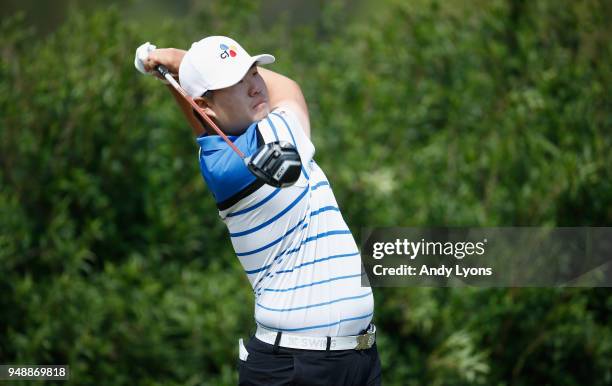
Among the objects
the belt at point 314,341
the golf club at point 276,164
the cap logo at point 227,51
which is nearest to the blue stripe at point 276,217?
the golf club at point 276,164

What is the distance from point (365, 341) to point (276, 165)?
2.89ft

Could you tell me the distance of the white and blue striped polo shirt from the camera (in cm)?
323

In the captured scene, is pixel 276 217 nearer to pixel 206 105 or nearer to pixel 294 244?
pixel 294 244

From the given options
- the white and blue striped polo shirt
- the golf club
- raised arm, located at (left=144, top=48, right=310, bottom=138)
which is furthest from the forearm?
the golf club

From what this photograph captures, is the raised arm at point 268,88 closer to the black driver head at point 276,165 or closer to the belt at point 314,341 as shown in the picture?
the black driver head at point 276,165

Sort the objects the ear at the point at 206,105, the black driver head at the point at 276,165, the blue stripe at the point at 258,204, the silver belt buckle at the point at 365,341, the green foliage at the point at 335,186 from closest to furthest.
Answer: the black driver head at the point at 276,165, the blue stripe at the point at 258,204, the ear at the point at 206,105, the silver belt buckle at the point at 365,341, the green foliage at the point at 335,186

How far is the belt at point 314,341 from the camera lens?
3.35 m

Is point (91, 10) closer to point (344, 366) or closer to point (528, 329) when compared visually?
point (528, 329)

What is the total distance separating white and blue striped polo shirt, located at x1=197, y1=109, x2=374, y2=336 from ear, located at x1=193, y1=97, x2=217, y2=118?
0.09 m

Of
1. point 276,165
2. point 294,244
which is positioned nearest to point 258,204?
point 294,244

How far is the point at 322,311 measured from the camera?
3.34 m

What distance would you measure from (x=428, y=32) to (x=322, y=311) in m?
5.56

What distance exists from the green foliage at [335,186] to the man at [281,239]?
8.05ft

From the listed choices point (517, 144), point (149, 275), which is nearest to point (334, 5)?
point (517, 144)
